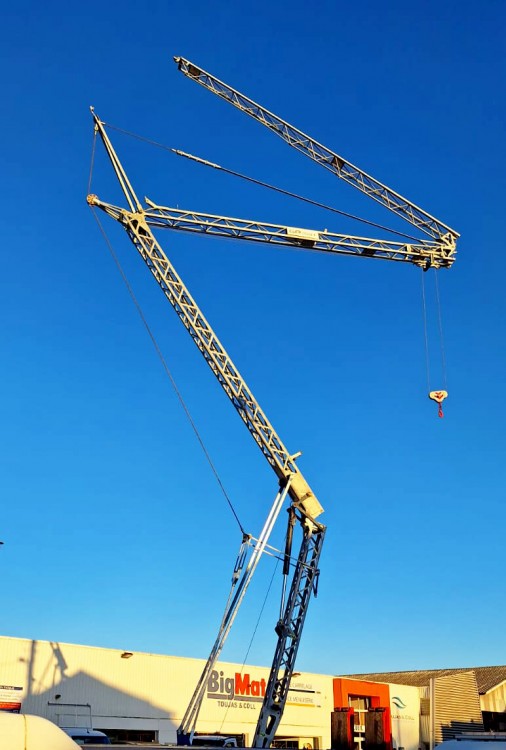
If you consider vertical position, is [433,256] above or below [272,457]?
above

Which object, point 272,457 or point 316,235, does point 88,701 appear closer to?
point 272,457

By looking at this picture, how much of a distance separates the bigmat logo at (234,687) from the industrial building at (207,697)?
0.06 metres

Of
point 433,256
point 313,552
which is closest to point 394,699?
point 313,552

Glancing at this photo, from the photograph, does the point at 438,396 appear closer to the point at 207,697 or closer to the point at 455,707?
the point at 207,697

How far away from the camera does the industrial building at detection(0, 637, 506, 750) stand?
41688mm

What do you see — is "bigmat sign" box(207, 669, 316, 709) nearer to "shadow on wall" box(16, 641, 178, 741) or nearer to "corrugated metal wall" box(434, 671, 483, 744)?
"shadow on wall" box(16, 641, 178, 741)

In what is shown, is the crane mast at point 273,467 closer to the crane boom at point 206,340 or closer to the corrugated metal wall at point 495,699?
the crane boom at point 206,340

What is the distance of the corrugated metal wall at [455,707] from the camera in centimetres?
6550

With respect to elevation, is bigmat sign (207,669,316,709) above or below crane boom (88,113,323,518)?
below

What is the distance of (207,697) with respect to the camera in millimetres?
50344

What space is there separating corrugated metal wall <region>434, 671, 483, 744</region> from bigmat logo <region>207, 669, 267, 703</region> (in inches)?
756

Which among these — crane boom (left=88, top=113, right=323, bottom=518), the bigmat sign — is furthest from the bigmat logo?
crane boom (left=88, top=113, right=323, bottom=518)

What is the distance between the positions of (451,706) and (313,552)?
35.5 metres

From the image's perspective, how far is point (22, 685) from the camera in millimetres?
40906
